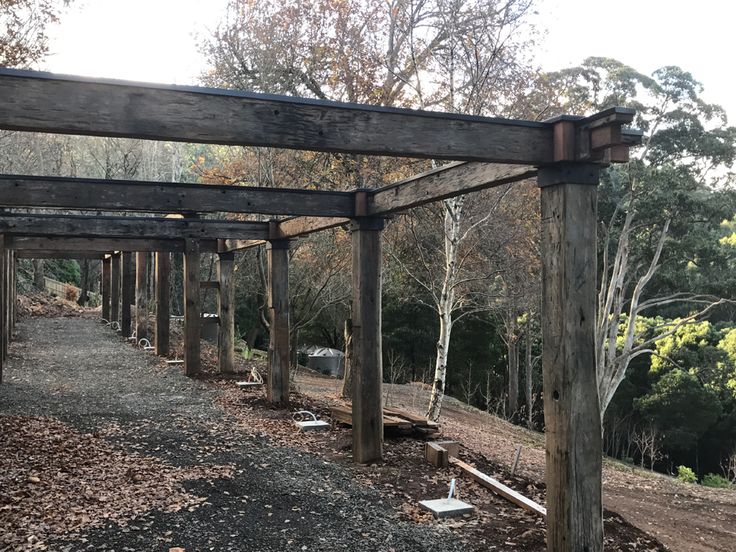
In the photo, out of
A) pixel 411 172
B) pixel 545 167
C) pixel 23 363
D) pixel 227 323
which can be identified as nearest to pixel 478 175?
pixel 545 167

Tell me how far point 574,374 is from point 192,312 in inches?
450

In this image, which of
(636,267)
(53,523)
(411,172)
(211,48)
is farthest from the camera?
(636,267)

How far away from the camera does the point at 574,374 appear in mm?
4496

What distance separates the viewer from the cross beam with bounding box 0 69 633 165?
12.0 ft

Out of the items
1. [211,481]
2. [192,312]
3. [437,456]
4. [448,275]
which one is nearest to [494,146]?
[437,456]

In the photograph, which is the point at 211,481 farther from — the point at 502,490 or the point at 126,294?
the point at 126,294

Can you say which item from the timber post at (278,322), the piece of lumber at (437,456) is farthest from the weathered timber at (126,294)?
the piece of lumber at (437,456)

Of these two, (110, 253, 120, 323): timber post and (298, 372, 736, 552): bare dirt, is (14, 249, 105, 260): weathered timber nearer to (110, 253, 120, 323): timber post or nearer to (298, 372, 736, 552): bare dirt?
(110, 253, 120, 323): timber post

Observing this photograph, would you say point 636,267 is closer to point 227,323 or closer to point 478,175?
point 227,323

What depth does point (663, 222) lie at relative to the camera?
19062 millimetres

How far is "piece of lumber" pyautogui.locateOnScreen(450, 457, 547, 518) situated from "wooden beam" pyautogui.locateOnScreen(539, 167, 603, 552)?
1317mm

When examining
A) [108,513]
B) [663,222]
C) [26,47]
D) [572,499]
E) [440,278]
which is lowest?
[108,513]

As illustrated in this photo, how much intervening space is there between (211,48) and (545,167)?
1328cm

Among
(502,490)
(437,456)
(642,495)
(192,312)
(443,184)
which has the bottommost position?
(642,495)
